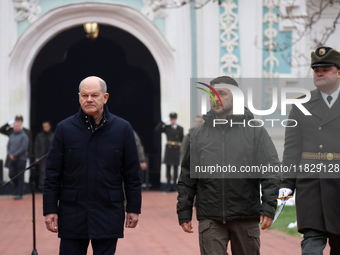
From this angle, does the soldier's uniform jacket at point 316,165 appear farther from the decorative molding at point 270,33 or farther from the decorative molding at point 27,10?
the decorative molding at point 27,10

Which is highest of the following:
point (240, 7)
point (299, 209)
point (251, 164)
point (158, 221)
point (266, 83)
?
point (240, 7)

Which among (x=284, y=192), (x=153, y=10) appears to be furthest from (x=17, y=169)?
(x=284, y=192)

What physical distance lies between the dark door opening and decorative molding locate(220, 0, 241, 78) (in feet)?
9.81

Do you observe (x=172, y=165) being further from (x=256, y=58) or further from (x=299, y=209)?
(x=299, y=209)

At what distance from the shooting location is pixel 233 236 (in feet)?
13.8

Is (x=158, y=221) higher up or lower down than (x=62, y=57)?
lower down

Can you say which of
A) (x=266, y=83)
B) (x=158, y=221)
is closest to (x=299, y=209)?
(x=158, y=221)

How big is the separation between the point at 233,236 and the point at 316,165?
806 millimetres

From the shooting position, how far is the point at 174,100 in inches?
608

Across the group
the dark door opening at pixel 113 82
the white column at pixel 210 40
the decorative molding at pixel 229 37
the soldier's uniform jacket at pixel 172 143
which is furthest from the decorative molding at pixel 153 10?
the soldier's uniform jacket at pixel 172 143

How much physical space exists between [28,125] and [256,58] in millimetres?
6123

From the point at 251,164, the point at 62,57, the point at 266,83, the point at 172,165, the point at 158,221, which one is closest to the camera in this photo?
the point at 251,164

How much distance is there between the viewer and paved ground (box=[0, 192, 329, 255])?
705 cm

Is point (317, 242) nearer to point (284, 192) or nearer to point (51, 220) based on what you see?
point (284, 192)
